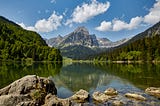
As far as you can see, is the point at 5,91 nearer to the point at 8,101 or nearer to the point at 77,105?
the point at 8,101

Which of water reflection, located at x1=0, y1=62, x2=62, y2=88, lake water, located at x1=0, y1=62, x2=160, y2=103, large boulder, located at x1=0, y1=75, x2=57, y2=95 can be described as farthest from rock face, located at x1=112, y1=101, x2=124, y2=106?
water reflection, located at x1=0, y1=62, x2=62, y2=88

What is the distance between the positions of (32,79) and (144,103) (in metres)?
16.2

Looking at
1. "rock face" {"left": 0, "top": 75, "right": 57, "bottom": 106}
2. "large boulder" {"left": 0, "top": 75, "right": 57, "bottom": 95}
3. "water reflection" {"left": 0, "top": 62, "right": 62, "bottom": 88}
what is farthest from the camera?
"water reflection" {"left": 0, "top": 62, "right": 62, "bottom": 88}

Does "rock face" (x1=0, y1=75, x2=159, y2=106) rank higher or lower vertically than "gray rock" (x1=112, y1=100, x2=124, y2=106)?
higher

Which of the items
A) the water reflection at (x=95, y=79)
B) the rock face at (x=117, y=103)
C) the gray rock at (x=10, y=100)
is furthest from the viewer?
the water reflection at (x=95, y=79)

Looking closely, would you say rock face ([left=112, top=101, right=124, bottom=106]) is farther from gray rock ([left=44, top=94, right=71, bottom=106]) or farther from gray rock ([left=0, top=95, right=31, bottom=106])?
gray rock ([left=0, top=95, right=31, bottom=106])

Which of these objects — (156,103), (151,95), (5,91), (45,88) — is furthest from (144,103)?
(5,91)

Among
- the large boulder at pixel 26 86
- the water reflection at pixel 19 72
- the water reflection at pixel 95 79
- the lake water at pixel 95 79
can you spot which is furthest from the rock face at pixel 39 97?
the water reflection at pixel 19 72

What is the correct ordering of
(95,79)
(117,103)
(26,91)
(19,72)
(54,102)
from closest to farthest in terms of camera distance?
1. (54,102)
2. (26,91)
3. (117,103)
4. (95,79)
5. (19,72)

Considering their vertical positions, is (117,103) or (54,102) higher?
(54,102)

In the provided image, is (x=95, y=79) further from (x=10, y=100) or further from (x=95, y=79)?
(x=10, y=100)

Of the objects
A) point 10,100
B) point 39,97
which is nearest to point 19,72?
point 39,97

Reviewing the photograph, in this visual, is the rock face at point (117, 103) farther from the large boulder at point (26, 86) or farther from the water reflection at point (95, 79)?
the water reflection at point (95, 79)

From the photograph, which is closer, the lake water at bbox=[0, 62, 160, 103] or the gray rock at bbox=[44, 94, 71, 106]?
the gray rock at bbox=[44, 94, 71, 106]
